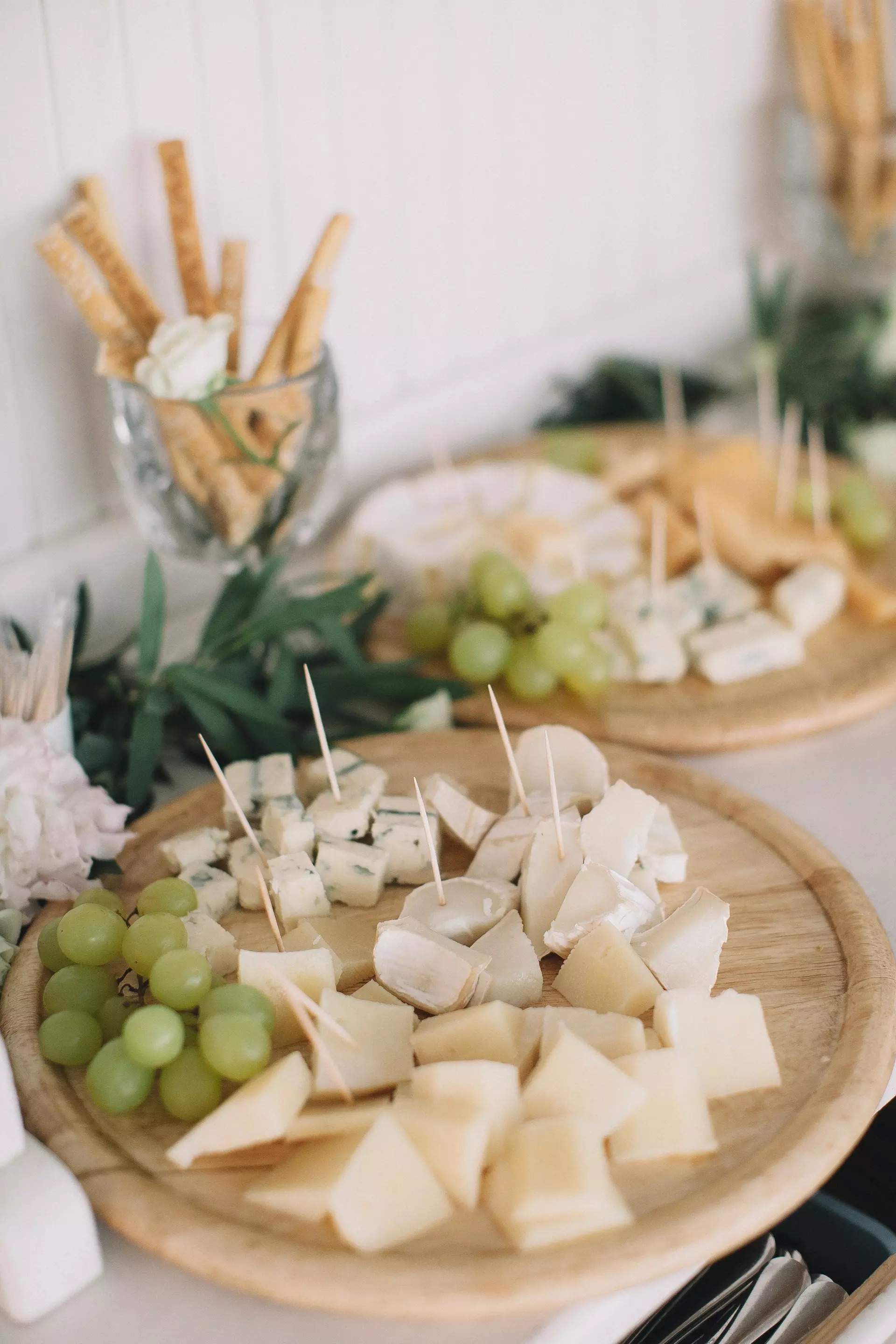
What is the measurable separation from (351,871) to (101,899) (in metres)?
0.20

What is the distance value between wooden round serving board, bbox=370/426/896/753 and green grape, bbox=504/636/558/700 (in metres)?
0.02

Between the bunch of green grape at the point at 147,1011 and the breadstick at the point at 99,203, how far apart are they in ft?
2.04

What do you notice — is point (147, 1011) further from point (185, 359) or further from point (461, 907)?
point (185, 359)

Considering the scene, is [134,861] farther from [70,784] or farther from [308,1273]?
[308,1273]

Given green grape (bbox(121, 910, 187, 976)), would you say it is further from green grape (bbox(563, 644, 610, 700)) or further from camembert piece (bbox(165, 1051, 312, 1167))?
green grape (bbox(563, 644, 610, 700))

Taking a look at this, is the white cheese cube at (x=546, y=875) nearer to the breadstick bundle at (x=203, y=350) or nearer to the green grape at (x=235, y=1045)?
the green grape at (x=235, y=1045)

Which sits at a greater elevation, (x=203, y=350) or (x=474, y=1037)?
(x=203, y=350)

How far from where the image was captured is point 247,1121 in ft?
2.57

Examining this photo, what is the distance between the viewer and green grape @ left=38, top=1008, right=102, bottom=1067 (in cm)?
85

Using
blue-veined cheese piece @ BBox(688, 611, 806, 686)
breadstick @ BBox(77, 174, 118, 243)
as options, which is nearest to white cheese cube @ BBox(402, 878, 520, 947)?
blue-veined cheese piece @ BBox(688, 611, 806, 686)

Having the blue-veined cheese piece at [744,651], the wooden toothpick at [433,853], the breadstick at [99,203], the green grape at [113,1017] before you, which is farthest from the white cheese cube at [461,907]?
the breadstick at [99,203]

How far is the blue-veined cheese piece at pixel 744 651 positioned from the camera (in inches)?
51.9

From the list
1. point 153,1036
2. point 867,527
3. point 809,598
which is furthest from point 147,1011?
point 867,527

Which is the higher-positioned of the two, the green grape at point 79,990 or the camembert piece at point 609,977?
the green grape at point 79,990
